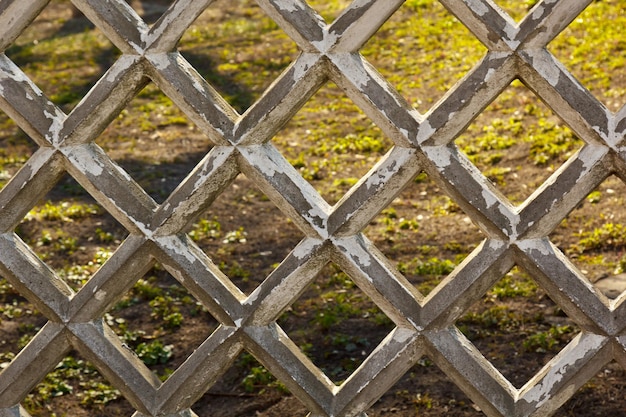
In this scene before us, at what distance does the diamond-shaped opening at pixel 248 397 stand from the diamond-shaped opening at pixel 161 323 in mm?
250

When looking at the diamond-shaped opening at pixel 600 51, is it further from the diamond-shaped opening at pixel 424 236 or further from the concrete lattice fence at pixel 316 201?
the concrete lattice fence at pixel 316 201

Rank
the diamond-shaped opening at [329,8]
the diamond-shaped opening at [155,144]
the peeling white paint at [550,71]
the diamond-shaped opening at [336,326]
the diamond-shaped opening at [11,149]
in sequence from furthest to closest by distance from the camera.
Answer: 1. the diamond-shaped opening at [329,8]
2. the diamond-shaped opening at [11,149]
3. the diamond-shaped opening at [155,144]
4. the diamond-shaped opening at [336,326]
5. the peeling white paint at [550,71]

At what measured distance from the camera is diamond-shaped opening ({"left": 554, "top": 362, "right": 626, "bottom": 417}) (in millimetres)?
2750

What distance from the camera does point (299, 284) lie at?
201 cm

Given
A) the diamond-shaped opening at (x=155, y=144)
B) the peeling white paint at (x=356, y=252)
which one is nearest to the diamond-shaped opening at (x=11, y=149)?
the diamond-shaped opening at (x=155, y=144)

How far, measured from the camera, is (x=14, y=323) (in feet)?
12.0

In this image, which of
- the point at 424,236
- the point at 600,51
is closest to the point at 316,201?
the point at 424,236

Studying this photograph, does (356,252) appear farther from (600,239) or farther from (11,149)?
(11,149)

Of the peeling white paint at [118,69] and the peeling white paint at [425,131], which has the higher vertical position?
the peeling white paint at [118,69]

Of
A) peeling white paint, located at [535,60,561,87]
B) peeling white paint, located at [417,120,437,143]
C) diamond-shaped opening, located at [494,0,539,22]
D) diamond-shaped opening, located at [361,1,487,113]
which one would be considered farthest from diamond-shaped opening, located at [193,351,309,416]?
diamond-shaped opening, located at [494,0,539,22]

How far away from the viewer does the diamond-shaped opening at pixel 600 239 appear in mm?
3627

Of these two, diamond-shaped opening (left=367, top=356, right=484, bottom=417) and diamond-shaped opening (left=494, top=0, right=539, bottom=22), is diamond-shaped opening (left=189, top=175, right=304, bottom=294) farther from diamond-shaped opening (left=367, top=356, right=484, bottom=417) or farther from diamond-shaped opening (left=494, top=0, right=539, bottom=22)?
diamond-shaped opening (left=494, top=0, right=539, bottom=22)

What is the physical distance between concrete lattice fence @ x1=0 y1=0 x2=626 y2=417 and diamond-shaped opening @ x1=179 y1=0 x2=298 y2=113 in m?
4.34

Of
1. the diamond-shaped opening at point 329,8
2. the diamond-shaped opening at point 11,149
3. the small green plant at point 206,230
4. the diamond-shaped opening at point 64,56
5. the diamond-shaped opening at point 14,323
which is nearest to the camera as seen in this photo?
the diamond-shaped opening at point 14,323
